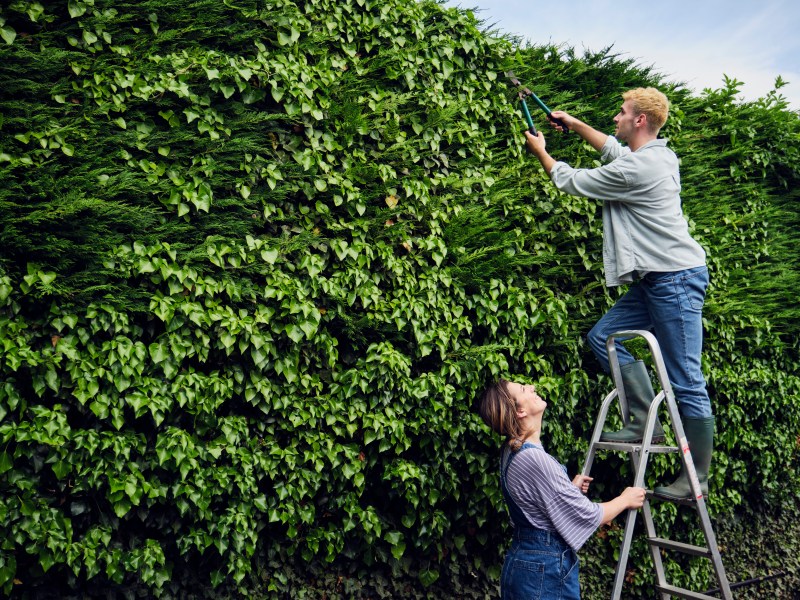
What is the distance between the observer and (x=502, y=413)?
3135 mm

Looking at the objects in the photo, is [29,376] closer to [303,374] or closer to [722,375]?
[303,374]

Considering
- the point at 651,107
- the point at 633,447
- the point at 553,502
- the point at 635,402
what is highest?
the point at 651,107

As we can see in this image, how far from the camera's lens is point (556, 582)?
2.85 meters

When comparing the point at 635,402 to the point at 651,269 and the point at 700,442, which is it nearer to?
the point at 700,442

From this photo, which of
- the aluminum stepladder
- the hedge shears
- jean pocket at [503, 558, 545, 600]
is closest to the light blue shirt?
the aluminum stepladder

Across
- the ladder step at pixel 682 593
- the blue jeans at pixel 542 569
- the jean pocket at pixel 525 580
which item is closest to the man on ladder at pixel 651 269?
the ladder step at pixel 682 593

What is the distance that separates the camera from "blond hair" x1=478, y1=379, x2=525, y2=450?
310 cm

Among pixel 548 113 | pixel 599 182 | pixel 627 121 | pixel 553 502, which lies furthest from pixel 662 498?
pixel 548 113

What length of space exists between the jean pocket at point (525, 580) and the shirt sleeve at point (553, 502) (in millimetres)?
172

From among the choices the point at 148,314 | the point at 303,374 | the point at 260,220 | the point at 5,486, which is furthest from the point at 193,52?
the point at 5,486

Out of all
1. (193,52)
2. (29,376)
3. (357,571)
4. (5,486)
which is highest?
(193,52)

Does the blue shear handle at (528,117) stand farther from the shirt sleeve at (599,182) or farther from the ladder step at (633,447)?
the ladder step at (633,447)

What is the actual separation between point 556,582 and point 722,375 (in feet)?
9.91

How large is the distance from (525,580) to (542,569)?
91 millimetres
